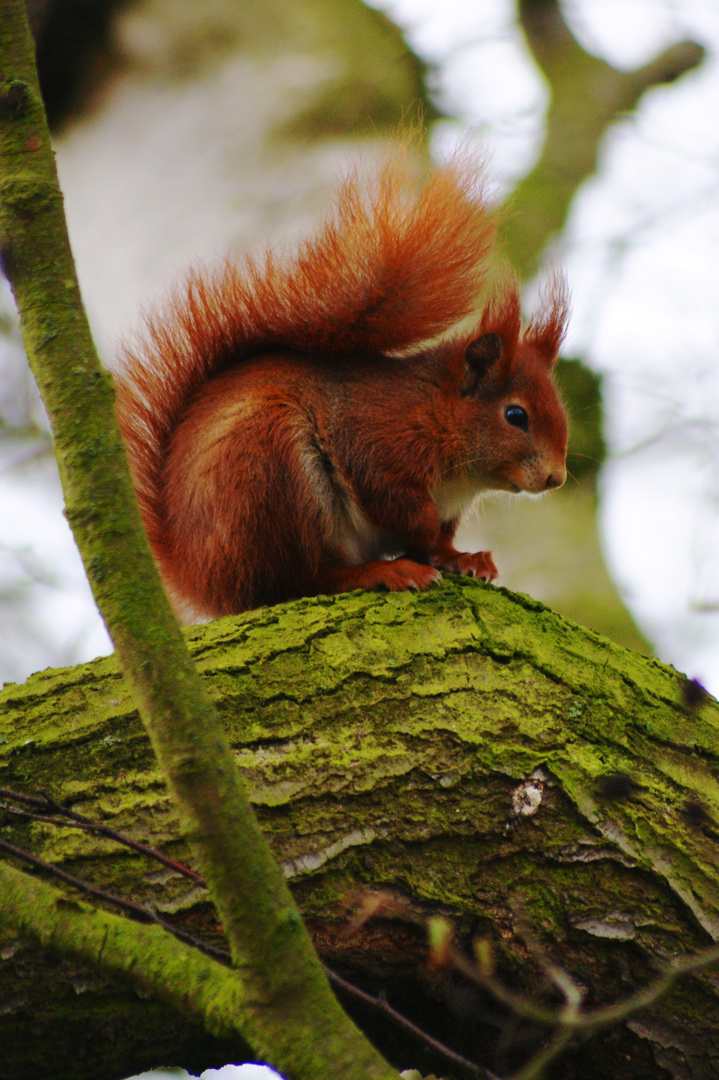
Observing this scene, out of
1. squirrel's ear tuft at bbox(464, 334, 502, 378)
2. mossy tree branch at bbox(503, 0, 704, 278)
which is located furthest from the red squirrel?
mossy tree branch at bbox(503, 0, 704, 278)

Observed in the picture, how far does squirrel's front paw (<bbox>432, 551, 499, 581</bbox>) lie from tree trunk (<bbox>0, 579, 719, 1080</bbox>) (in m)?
0.52

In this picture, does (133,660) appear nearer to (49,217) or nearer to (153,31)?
(49,217)

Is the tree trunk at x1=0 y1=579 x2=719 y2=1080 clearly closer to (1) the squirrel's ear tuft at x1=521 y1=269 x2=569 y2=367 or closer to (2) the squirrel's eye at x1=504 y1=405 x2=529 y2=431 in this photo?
(2) the squirrel's eye at x1=504 y1=405 x2=529 y2=431

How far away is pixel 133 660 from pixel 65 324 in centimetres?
34

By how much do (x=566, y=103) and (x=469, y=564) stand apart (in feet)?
6.89

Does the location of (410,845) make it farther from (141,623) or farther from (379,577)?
(141,623)

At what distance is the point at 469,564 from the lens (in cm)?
206

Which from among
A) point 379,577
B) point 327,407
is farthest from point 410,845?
point 327,407

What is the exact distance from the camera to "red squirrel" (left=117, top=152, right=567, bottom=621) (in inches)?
74.3

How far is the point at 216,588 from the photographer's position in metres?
1.93

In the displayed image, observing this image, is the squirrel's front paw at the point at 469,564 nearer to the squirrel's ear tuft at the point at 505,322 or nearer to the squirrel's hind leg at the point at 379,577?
the squirrel's hind leg at the point at 379,577

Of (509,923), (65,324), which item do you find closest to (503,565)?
(509,923)

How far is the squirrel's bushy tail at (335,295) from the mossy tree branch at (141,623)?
107 cm

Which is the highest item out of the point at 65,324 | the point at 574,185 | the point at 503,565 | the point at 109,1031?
the point at 574,185
